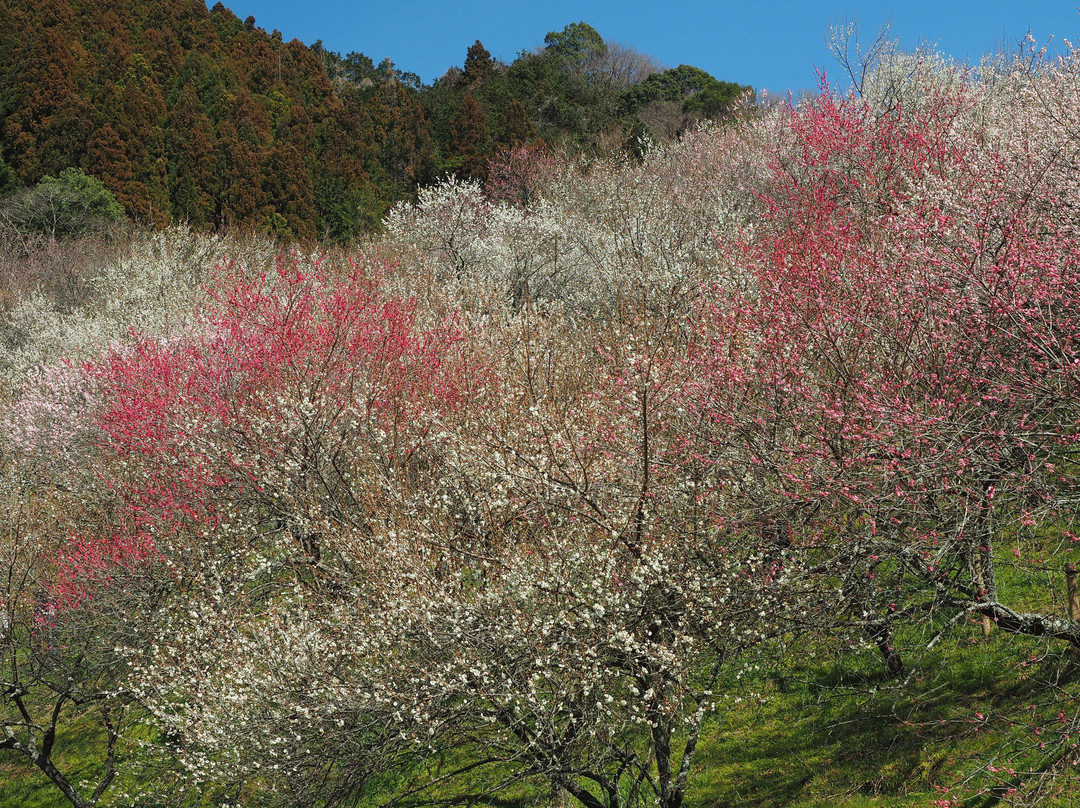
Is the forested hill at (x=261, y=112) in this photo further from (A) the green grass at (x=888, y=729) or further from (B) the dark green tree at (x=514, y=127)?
(A) the green grass at (x=888, y=729)

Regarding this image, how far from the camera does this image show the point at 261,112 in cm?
4244

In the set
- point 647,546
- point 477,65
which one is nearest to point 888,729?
point 647,546

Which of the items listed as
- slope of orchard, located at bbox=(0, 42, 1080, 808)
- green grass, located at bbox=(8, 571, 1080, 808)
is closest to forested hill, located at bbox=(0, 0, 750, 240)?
slope of orchard, located at bbox=(0, 42, 1080, 808)

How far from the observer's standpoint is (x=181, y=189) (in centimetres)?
3681

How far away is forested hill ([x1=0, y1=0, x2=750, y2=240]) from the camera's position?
36.8 m

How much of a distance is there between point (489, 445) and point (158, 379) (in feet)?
27.4

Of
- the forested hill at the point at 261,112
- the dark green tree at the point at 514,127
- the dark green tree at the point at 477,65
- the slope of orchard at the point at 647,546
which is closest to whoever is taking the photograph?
the slope of orchard at the point at 647,546

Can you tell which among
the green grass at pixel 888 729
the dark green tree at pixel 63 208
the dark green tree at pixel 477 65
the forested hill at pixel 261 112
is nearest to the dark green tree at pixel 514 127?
the forested hill at pixel 261 112

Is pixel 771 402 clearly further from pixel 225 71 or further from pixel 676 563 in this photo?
pixel 225 71

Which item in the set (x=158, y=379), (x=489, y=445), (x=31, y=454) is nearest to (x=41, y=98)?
(x=31, y=454)

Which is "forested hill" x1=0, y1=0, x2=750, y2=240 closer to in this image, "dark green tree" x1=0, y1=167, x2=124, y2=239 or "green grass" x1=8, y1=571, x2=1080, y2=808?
"dark green tree" x1=0, y1=167, x2=124, y2=239

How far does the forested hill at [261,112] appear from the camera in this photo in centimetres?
3678

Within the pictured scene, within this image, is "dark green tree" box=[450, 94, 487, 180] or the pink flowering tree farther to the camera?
"dark green tree" box=[450, 94, 487, 180]

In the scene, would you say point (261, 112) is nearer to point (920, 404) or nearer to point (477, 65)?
point (477, 65)
